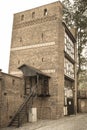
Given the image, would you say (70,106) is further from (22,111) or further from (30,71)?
(22,111)

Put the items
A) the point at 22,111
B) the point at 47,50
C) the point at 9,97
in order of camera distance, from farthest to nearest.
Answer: the point at 47,50 < the point at 22,111 < the point at 9,97

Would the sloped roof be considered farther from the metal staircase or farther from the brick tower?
the brick tower

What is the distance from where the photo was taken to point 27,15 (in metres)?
24.7

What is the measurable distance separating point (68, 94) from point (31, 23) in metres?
9.44

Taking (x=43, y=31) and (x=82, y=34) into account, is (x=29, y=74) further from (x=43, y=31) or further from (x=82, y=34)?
(x=82, y=34)

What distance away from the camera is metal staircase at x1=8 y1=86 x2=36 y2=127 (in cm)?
1717

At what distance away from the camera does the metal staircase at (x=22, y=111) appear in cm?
1717

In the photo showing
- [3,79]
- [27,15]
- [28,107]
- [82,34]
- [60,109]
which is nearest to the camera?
[3,79]

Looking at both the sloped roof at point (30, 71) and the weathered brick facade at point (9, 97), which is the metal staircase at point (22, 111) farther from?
the sloped roof at point (30, 71)

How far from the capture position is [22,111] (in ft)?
60.0

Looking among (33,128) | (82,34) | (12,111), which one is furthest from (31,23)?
(33,128)

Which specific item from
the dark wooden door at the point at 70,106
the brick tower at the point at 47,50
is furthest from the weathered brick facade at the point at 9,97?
the dark wooden door at the point at 70,106

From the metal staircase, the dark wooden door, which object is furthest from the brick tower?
the metal staircase

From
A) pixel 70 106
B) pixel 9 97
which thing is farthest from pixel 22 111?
pixel 70 106
